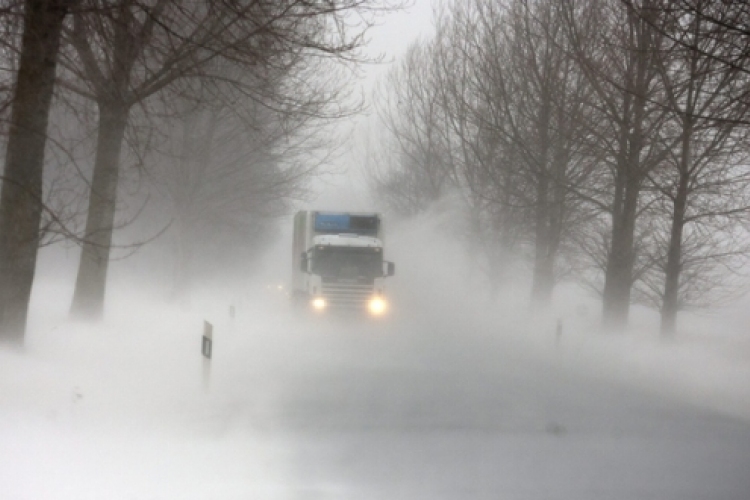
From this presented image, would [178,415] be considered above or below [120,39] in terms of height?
below

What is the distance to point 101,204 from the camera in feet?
53.1

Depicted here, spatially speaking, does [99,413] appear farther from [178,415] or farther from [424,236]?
[424,236]

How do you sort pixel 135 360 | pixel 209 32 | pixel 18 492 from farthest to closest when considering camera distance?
pixel 135 360
pixel 209 32
pixel 18 492

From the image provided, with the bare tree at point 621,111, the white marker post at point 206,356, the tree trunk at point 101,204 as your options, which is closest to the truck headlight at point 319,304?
the bare tree at point 621,111

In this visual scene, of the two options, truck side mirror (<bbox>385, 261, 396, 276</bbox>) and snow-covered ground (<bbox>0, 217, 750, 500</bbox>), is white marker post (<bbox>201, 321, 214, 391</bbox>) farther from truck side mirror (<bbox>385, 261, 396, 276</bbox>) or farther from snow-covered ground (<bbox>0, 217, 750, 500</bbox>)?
truck side mirror (<bbox>385, 261, 396, 276</bbox>)

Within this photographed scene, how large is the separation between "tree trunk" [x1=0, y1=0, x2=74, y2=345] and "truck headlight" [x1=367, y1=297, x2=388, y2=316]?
1715 centimetres

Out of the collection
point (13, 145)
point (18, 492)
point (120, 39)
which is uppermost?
point (120, 39)

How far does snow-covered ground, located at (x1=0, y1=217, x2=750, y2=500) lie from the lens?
7949 millimetres

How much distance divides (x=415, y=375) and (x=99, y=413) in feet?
21.7

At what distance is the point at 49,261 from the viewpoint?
157ft

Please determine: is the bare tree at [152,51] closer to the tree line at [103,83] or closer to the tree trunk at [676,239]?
the tree line at [103,83]

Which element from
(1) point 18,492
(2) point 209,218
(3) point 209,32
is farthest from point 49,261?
(1) point 18,492

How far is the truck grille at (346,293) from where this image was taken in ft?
91.4

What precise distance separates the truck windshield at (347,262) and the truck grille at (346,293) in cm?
26
